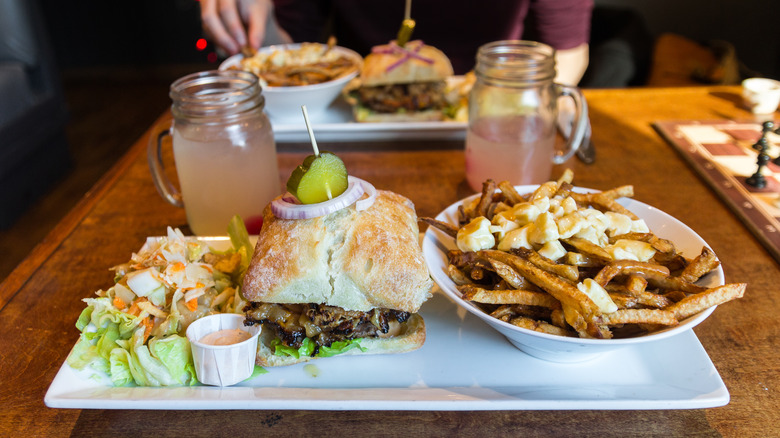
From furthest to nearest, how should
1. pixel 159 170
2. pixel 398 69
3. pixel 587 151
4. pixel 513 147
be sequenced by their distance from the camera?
pixel 398 69 < pixel 587 151 < pixel 513 147 < pixel 159 170

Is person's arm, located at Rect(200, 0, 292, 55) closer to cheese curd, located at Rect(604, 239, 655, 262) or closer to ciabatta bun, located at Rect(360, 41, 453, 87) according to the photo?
ciabatta bun, located at Rect(360, 41, 453, 87)

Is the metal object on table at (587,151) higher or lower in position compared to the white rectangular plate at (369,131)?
lower

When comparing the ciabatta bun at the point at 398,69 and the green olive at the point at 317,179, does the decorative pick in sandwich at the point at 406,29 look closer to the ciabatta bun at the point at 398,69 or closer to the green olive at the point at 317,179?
the ciabatta bun at the point at 398,69

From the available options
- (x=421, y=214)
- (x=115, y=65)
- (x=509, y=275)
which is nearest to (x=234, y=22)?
(x=421, y=214)

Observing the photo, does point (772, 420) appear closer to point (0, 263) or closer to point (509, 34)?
point (509, 34)

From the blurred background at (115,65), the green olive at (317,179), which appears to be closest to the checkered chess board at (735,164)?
the green olive at (317,179)

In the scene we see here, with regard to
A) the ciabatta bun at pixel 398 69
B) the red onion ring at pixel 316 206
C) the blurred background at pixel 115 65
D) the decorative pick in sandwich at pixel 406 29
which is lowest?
the blurred background at pixel 115 65

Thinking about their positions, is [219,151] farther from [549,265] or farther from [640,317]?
[640,317]
